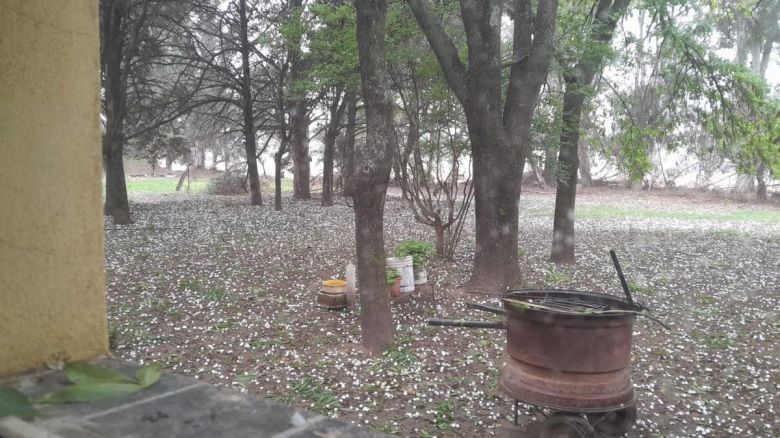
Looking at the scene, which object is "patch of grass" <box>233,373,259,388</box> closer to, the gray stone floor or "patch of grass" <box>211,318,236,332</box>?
"patch of grass" <box>211,318,236,332</box>

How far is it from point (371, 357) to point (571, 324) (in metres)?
2.41

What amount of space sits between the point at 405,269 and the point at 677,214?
15.4 m

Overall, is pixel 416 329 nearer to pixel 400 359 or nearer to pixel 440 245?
pixel 400 359

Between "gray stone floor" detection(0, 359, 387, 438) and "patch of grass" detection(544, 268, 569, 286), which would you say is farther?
"patch of grass" detection(544, 268, 569, 286)

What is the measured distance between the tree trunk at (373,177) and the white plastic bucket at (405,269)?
3.74ft

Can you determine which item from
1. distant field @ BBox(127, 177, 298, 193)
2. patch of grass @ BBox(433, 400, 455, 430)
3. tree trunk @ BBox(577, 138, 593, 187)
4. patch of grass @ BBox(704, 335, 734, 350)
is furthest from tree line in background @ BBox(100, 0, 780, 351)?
tree trunk @ BBox(577, 138, 593, 187)

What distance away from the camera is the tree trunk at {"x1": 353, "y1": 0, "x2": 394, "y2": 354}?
4988mm

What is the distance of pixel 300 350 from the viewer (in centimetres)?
549

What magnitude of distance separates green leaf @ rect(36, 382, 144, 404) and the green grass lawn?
656 inches

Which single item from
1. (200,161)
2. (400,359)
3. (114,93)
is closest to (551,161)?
(400,359)

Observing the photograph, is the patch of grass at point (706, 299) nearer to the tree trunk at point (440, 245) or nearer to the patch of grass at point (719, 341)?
the patch of grass at point (719, 341)

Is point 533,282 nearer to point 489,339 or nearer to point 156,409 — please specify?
point 489,339

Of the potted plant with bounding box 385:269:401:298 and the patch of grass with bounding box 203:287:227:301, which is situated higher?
the potted plant with bounding box 385:269:401:298

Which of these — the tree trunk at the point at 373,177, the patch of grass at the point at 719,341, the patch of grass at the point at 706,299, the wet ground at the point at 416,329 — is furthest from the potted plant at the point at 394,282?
the patch of grass at the point at 706,299
